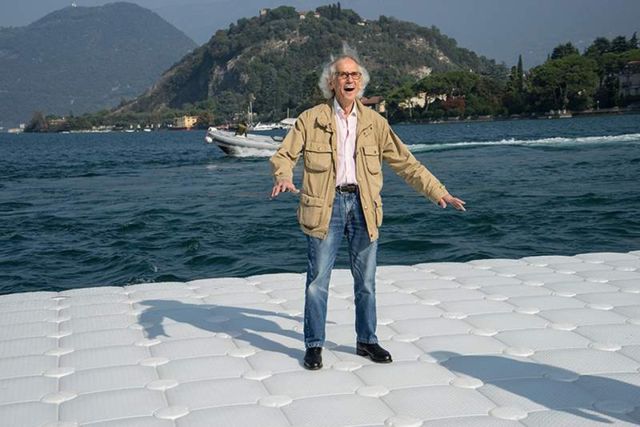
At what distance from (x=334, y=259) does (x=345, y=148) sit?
Result: 614mm

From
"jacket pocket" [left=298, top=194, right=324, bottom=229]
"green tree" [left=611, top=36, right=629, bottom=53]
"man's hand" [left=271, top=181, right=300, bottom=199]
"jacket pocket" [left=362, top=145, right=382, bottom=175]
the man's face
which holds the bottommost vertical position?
"jacket pocket" [left=298, top=194, right=324, bottom=229]

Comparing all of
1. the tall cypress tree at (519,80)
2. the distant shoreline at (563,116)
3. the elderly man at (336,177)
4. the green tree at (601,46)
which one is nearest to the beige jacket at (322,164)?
the elderly man at (336,177)

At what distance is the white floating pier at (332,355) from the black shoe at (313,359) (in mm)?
59

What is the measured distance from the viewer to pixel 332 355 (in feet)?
15.5

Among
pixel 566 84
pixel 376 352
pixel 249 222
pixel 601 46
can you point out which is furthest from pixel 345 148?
pixel 601 46

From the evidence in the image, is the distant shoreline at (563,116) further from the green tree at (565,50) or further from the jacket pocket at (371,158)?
the jacket pocket at (371,158)

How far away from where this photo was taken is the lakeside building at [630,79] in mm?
104312

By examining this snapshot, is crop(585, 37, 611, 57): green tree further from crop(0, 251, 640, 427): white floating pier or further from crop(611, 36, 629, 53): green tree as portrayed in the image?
crop(0, 251, 640, 427): white floating pier

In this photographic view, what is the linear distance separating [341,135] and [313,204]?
1.36ft

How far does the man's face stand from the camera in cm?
421

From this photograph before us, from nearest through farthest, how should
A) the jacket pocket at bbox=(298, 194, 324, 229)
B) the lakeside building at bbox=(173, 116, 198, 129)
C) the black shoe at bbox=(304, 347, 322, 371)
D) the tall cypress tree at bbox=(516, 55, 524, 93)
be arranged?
the jacket pocket at bbox=(298, 194, 324, 229)
the black shoe at bbox=(304, 347, 322, 371)
the tall cypress tree at bbox=(516, 55, 524, 93)
the lakeside building at bbox=(173, 116, 198, 129)

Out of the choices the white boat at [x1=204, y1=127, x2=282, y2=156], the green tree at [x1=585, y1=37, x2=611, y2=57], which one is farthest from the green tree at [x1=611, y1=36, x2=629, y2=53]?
the white boat at [x1=204, y1=127, x2=282, y2=156]

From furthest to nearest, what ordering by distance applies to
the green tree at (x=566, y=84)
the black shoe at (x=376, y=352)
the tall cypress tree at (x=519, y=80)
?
the tall cypress tree at (x=519, y=80)
the green tree at (x=566, y=84)
the black shoe at (x=376, y=352)

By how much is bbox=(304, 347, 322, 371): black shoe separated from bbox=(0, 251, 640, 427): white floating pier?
0.06 metres
